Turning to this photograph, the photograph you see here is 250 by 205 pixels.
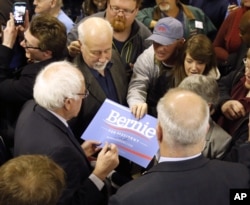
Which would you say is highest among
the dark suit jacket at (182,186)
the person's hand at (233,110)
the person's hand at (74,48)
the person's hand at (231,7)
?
the dark suit jacket at (182,186)

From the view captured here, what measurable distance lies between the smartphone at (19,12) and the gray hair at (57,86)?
3.67 ft

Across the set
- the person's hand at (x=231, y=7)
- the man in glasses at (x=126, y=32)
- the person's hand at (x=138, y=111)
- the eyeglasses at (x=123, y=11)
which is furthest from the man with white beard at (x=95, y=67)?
the person's hand at (x=231, y=7)

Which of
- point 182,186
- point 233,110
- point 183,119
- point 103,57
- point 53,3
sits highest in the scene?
point 183,119

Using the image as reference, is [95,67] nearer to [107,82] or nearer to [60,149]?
[107,82]

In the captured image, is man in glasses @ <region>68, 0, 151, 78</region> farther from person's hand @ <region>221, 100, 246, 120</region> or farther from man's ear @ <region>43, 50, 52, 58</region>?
person's hand @ <region>221, 100, 246, 120</region>

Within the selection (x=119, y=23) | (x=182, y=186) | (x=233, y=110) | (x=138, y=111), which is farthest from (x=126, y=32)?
(x=182, y=186)

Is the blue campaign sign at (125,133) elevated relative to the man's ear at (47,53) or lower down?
lower down

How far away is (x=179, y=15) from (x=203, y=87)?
5.09 feet

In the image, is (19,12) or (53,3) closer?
(19,12)

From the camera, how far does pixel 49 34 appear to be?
2736 millimetres

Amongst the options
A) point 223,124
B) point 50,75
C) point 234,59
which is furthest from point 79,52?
point 234,59

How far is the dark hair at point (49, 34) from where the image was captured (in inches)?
107

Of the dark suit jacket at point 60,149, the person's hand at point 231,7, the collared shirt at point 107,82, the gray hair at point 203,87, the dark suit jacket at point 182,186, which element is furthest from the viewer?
the person's hand at point 231,7

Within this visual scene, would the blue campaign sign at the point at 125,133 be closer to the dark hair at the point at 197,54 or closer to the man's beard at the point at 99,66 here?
the man's beard at the point at 99,66
